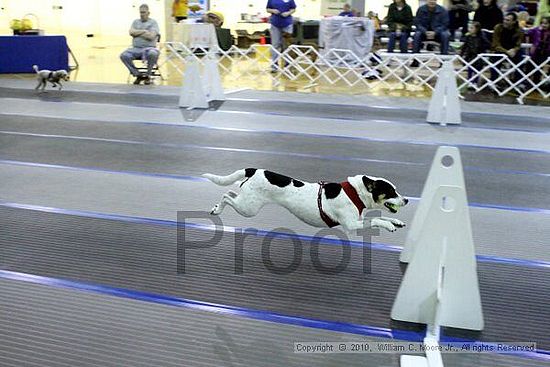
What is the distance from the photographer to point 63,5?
67.6 feet

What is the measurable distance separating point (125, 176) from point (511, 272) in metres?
3.06

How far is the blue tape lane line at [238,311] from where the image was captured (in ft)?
7.97

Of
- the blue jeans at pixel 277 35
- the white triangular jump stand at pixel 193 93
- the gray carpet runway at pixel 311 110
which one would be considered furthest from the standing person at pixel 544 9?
the white triangular jump stand at pixel 193 93

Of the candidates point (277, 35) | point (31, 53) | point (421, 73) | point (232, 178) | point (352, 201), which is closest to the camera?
point (352, 201)

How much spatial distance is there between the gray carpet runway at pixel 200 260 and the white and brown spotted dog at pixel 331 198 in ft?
0.88

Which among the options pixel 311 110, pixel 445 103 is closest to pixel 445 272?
pixel 445 103

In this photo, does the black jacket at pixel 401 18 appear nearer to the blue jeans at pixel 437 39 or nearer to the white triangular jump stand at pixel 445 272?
the blue jeans at pixel 437 39

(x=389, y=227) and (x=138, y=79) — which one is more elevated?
(x=389, y=227)

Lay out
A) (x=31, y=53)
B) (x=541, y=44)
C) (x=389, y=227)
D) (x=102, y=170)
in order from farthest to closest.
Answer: (x=31, y=53), (x=541, y=44), (x=102, y=170), (x=389, y=227)

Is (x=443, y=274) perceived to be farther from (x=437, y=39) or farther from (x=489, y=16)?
(x=489, y=16)

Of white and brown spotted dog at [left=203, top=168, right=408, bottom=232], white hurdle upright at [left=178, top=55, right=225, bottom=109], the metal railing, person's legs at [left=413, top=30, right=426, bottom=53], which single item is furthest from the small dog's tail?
person's legs at [left=413, top=30, right=426, bottom=53]

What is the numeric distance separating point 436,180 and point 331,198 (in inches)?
23.4

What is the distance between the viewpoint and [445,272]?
96.7 inches

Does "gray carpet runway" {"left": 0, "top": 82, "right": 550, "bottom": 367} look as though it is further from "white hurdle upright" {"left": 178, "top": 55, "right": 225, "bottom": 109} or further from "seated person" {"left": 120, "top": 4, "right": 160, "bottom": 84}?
"seated person" {"left": 120, "top": 4, "right": 160, "bottom": 84}
